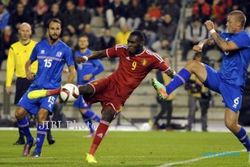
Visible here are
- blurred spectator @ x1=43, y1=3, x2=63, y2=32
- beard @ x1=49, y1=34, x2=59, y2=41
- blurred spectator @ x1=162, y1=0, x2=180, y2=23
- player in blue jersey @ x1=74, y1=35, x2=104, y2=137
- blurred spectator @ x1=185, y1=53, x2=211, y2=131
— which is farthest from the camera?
blurred spectator @ x1=162, y1=0, x2=180, y2=23

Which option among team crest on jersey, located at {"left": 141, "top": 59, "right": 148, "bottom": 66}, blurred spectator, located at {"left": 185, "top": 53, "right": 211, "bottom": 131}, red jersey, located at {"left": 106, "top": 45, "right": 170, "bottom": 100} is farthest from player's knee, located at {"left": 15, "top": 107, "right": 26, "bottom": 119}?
blurred spectator, located at {"left": 185, "top": 53, "right": 211, "bottom": 131}

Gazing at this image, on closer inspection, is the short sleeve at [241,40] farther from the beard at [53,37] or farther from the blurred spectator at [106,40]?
the blurred spectator at [106,40]

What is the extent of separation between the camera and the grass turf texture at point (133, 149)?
1537 cm

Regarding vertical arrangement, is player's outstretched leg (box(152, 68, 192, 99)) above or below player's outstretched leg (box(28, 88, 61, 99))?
above

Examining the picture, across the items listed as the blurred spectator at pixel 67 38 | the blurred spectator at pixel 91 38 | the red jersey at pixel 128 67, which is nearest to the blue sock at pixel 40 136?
the red jersey at pixel 128 67

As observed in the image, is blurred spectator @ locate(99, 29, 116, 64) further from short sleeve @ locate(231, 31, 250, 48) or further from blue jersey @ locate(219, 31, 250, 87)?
short sleeve @ locate(231, 31, 250, 48)

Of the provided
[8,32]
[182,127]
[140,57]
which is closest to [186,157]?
[140,57]

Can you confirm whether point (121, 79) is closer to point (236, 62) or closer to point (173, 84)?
point (173, 84)

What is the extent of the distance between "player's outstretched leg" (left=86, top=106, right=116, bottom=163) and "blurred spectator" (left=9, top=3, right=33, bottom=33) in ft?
57.9

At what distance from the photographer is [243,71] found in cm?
1525

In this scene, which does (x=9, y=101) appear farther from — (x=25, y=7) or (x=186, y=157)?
(x=186, y=157)

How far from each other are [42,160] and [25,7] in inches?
702

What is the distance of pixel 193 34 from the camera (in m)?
31.4

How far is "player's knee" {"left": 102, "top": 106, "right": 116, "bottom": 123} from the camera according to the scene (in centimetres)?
1515
